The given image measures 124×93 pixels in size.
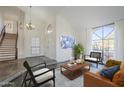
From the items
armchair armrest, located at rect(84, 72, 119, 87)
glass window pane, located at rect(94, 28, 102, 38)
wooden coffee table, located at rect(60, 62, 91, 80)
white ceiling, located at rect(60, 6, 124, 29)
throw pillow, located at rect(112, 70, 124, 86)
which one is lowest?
wooden coffee table, located at rect(60, 62, 91, 80)

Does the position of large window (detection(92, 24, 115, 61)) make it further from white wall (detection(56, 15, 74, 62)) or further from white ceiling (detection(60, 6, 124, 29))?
white wall (detection(56, 15, 74, 62))

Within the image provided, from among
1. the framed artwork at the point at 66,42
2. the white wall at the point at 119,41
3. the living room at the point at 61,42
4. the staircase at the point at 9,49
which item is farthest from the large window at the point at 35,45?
the white wall at the point at 119,41

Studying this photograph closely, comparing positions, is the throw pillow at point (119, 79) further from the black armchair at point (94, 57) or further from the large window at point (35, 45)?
the black armchair at point (94, 57)

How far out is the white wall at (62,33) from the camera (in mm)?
3471

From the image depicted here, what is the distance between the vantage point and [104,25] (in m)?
3.92

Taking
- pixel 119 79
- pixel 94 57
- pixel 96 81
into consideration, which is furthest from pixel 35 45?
pixel 94 57

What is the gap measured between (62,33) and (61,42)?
30 centimetres

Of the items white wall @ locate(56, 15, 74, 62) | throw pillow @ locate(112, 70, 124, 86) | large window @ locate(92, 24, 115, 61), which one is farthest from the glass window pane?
throw pillow @ locate(112, 70, 124, 86)

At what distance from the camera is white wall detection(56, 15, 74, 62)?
11.4ft

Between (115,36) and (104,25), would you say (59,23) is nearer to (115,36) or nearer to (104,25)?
(104,25)

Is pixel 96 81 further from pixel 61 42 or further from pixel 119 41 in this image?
pixel 119 41

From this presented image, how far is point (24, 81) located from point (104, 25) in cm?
301

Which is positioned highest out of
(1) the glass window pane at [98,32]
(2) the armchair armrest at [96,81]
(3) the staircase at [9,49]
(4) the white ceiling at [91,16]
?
(4) the white ceiling at [91,16]

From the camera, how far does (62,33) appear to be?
3.86m
